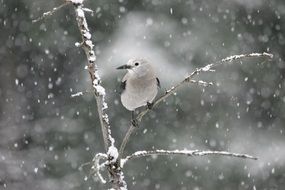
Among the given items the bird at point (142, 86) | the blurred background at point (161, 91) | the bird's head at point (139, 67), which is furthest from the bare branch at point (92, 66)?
the blurred background at point (161, 91)

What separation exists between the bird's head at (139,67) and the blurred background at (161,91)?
5401mm

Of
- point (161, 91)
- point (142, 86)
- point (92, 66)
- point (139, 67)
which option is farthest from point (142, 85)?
point (161, 91)

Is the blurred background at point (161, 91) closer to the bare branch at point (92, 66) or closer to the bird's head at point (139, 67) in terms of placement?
the bird's head at point (139, 67)

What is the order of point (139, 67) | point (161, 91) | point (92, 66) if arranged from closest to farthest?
point (92, 66) < point (139, 67) < point (161, 91)

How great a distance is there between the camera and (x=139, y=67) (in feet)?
14.8

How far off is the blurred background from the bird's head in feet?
17.7

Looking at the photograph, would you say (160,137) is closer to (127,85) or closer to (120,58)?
(120,58)

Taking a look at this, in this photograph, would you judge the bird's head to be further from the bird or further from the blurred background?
the blurred background

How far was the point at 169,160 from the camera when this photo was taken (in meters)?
10.7

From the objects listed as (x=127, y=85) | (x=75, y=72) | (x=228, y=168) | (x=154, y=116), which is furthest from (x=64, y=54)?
(x=127, y=85)

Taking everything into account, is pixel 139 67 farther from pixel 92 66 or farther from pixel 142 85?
pixel 92 66

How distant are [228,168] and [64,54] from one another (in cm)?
340

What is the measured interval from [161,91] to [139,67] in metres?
5.32

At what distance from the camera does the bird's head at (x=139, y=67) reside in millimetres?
4340
